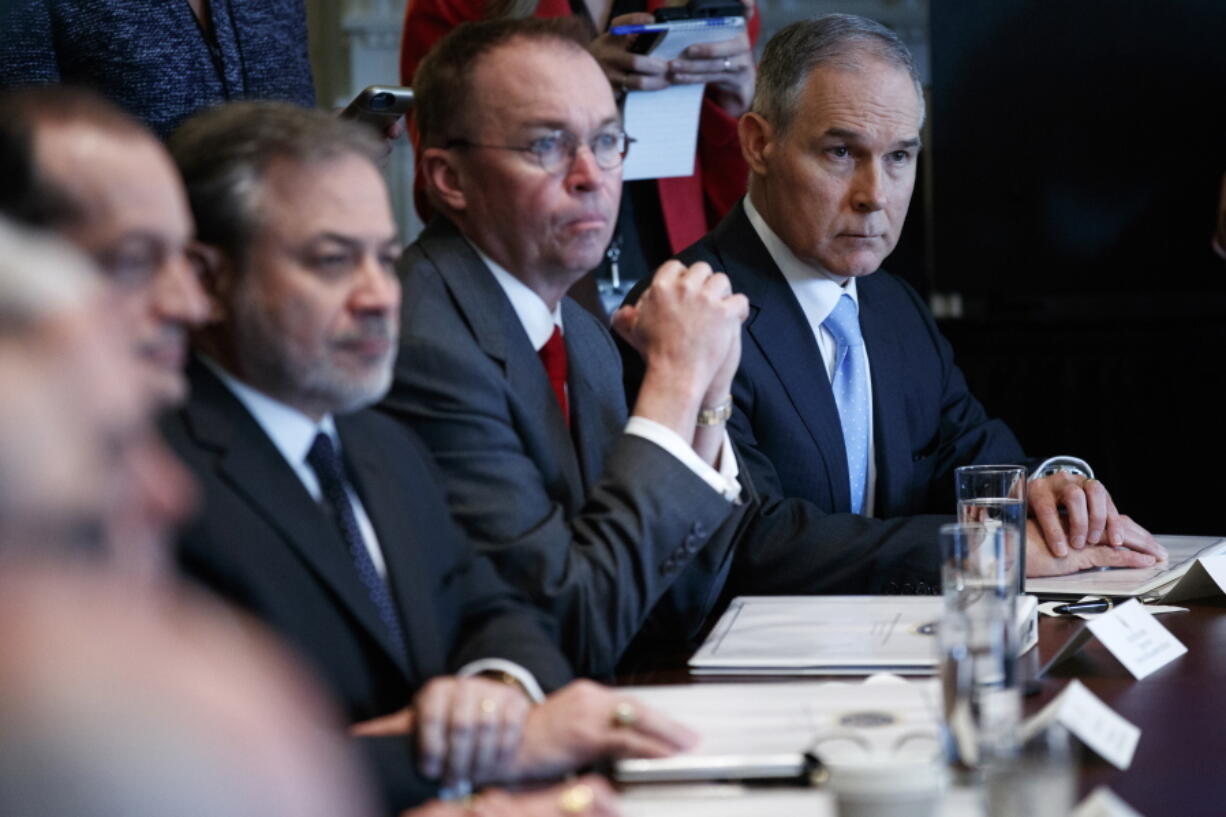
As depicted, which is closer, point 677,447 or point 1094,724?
point 1094,724

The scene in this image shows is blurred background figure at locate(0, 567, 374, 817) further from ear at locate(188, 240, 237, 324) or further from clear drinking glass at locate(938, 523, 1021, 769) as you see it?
ear at locate(188, 240, 237, 324)

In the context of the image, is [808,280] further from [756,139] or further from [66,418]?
[66,418]

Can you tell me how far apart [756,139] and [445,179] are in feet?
2.83

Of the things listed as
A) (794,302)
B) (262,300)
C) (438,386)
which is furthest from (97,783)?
(794,302)

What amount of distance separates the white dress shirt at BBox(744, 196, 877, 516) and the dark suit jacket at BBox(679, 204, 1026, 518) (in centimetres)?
2

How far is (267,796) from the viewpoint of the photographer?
61 cm

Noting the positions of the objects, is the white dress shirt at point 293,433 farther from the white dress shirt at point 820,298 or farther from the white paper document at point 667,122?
the white paper document at point 667,122

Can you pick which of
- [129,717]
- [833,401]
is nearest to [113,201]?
[129,717]

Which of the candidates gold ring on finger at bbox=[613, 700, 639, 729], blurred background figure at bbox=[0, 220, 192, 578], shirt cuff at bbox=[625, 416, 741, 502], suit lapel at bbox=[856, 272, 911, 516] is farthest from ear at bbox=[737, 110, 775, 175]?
blurred background figure at bbox=[0, 220, 192, 578]

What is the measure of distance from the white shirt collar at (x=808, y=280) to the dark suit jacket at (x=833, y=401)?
0.08 feet

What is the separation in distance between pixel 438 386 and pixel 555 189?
337mm

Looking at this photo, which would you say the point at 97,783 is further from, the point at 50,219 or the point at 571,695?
the point at 571,695

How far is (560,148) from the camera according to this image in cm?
212

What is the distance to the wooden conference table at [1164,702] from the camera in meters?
1.34
